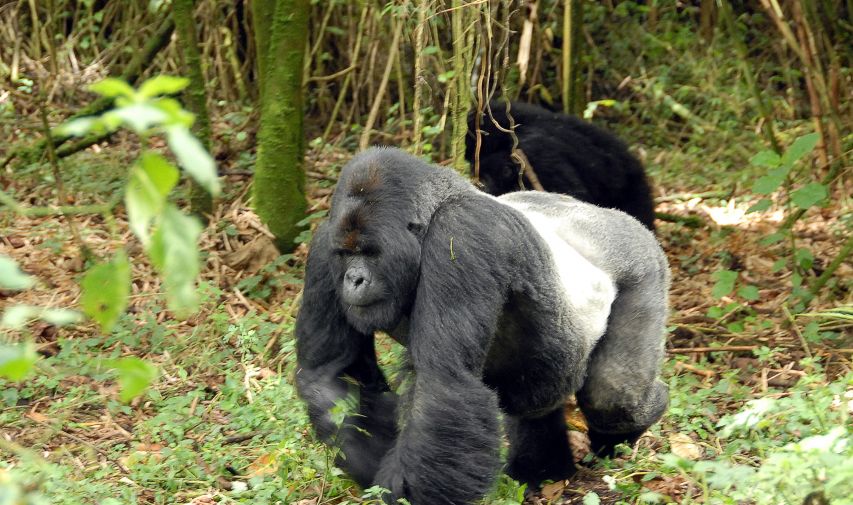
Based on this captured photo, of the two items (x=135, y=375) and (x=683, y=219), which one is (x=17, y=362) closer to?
(x=135, y=375)

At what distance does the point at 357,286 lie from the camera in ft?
10.5

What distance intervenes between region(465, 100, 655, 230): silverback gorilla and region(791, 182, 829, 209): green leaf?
1.34 meters

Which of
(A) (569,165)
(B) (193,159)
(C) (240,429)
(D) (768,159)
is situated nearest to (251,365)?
(C) (240,429)

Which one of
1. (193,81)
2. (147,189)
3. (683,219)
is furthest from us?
(683,219)

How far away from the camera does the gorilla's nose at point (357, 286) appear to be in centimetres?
318

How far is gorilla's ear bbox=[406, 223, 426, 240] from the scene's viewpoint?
10.8 feet

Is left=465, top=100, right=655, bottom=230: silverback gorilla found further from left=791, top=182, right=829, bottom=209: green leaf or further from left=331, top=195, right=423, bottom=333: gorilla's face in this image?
left=331, top=195, right=423, bottom=333: gorilla's face

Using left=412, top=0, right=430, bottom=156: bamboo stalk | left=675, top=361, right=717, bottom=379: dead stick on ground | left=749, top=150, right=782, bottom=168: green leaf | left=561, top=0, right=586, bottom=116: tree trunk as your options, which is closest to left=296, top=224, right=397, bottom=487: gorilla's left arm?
left=412, top=0, right=430, bottom=156: bamboo stalk

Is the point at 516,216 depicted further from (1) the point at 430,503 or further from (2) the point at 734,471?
(2) the point at 734,471

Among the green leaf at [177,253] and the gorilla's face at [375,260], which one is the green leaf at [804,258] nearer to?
the gorilla's face at [375,260]

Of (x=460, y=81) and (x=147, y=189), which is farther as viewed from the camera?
(x=460, y=81)

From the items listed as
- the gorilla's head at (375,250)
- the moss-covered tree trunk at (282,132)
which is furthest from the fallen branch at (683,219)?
the gorilla's head at (375,250)

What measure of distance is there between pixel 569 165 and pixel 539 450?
9.78ft

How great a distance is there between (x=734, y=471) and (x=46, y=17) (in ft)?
27.7
